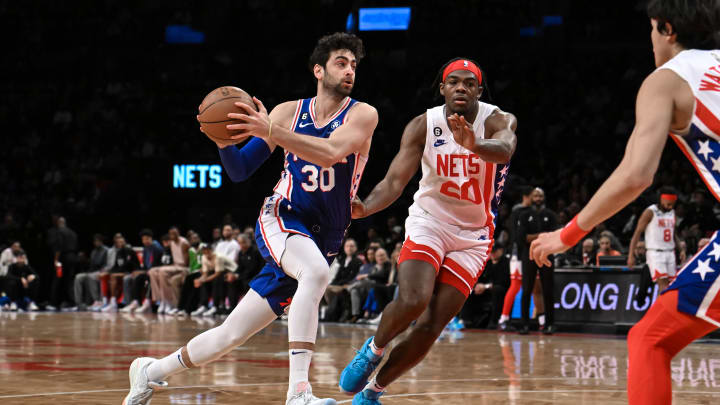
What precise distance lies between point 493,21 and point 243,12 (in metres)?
6.92

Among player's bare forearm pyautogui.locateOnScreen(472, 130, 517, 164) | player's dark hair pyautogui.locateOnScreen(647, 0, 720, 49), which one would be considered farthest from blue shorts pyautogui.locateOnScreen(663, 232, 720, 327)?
player's bare forearm pyautogui.locateOnScreen(472, 130, 517, 164)

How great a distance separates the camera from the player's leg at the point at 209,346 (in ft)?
15.9

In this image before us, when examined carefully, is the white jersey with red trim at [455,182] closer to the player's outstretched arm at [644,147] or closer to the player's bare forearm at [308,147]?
the player's bare forearm at [308,147]

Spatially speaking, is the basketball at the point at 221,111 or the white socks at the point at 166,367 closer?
the basketball at the point at 221,111

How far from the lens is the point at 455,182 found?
5566 mm

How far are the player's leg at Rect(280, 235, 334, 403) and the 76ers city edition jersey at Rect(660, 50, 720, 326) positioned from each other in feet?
6.62

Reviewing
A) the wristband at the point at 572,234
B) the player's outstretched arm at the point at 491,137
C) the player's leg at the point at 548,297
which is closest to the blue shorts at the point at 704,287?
the wristband at the point at 572,234

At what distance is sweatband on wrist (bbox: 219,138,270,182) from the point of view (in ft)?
16.1

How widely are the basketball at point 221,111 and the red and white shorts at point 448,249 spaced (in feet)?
4.44

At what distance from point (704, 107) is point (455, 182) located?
8.14 ft

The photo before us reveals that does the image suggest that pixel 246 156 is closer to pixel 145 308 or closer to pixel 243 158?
pixel 243 158

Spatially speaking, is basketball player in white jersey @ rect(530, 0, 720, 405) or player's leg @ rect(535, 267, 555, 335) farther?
player's leg @ rect(535, 267, 555, 335)

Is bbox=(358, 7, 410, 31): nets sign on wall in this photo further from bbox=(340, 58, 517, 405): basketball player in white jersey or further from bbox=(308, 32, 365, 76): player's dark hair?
bbox=(308, 32, 365, 76): player's dark hair

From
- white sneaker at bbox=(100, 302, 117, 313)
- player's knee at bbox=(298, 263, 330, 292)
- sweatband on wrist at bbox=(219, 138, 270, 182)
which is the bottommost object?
white sneaker at bbox=(100, 302, 117, 313)
